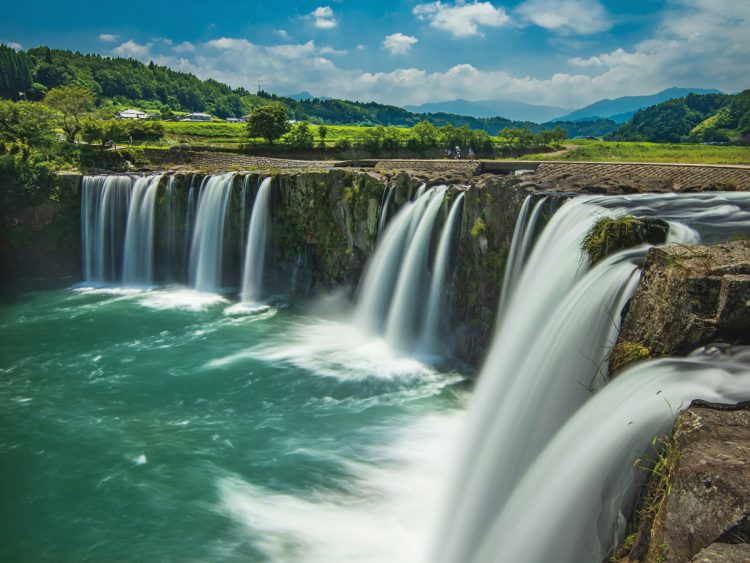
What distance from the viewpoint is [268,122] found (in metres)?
52.6

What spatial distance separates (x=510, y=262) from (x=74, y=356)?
15857 millimetres

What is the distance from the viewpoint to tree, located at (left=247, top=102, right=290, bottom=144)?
2071 inches

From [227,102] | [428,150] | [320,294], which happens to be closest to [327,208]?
[320,294]

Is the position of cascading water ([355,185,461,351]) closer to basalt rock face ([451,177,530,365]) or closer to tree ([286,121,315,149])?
basalt rock face ([451,177,530,365])

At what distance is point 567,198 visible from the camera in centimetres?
1381

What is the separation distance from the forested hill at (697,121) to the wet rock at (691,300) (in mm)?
58467

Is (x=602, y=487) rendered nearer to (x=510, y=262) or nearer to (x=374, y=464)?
(x=374, y=464)

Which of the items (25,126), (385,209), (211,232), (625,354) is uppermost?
(25,126)

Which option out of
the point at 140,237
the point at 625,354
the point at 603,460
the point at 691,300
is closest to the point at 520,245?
the point at 625,354

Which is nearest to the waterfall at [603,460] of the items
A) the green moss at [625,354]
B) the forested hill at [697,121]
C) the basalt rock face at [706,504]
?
the green moss at [625,354]

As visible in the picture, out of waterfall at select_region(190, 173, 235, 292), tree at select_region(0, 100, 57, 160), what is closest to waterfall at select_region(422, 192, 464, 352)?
waterfall at select_region(190, 173, 235, 292)

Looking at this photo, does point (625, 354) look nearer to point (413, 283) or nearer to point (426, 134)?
point (413, 283)

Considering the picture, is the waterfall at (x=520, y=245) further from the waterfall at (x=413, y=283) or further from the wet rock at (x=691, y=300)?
the wet rock at (x=691, y=300)

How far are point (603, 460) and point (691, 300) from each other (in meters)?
2.19
